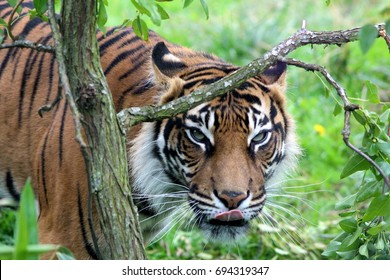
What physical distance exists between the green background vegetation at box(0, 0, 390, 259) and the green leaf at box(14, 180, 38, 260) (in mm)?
2346

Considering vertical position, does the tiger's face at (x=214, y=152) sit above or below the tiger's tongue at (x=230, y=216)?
above

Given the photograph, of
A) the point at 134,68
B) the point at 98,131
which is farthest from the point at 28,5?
the point at 98,131

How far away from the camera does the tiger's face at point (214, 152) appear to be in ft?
9.64

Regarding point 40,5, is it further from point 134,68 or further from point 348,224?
point 348,224

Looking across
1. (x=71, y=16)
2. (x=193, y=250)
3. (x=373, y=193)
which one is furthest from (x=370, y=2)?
(x=71, y=16)

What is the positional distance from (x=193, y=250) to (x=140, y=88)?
4.74ft

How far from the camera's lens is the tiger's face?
9.64 ft

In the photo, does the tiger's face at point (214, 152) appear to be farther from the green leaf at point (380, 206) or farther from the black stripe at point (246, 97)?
the green leaf at point (380, 206)

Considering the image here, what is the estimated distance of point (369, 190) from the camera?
9.03ft

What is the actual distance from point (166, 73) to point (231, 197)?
2.16ft

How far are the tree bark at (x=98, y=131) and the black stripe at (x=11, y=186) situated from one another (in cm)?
159

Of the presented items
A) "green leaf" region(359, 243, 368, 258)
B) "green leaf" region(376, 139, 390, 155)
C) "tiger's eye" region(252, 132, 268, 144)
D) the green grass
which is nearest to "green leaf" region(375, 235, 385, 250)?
"green leaf" region(359, 243, 368, 258)

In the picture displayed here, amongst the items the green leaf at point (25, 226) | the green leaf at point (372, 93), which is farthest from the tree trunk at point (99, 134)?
the green leaf at point (372, 93)

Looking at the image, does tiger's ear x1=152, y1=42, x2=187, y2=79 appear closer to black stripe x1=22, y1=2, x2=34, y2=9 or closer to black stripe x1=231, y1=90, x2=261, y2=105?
black stripe x1=231, y1=90, x2=261, y2=105
